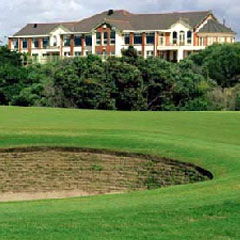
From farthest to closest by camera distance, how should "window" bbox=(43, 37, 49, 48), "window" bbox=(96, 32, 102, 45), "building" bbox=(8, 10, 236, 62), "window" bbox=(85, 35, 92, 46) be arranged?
"window" bbox=(43, 37, 49, 48) → "window" bbox=(85, 35, 92, 46) → "window" bbox=(96, 32, 102, 45) → "building" bbox=(8, 10, 236, 62)

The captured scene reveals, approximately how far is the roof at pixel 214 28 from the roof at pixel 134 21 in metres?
1.51

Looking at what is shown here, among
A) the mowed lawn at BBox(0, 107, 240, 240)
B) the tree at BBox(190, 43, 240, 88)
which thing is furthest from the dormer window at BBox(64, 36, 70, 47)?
the mowed lawn at BBox(0, 107, 240, 240)

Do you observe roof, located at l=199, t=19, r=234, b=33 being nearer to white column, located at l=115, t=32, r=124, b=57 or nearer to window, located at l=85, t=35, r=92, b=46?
white column, located at l=115, t=32, r=124, b=57

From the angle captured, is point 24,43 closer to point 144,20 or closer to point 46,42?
point 46,42

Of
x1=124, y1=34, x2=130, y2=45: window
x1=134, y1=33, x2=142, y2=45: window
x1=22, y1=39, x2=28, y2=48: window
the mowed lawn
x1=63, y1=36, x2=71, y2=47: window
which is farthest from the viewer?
x1=22, y1=39, x2=28, y2=48: window

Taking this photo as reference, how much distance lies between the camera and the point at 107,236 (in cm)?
953

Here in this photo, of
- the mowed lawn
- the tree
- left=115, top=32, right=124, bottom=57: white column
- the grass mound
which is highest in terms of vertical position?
left=115, top=32, right=124, bottom=57: white column

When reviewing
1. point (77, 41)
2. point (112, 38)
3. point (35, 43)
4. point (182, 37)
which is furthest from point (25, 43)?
point (182, 37)

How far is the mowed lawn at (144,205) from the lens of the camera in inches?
386

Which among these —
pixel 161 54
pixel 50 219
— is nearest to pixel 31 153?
pixel 50 219

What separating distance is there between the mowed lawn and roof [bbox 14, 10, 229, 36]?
245 ft

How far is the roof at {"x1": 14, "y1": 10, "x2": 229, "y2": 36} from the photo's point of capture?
99.0m

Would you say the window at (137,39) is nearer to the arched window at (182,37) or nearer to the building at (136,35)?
the building at (136,35)

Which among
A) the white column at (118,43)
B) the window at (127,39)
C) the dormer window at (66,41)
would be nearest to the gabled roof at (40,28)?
the dormer window at (66,41)
